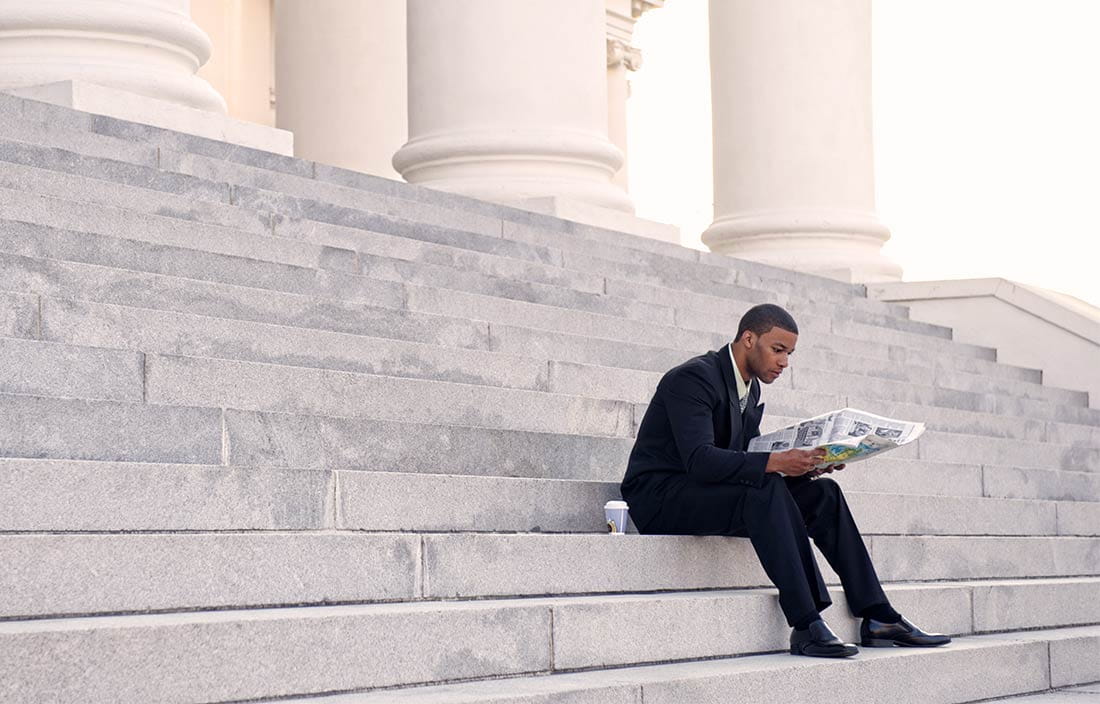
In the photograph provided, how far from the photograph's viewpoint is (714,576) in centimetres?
1540

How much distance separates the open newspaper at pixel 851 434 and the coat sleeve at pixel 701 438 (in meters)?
0.42

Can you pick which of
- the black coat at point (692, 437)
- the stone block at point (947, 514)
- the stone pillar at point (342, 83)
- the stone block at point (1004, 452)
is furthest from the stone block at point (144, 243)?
the stone pillar at point (342, 83)

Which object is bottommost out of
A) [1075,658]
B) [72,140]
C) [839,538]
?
[1075,658]

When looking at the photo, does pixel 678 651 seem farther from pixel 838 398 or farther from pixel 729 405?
pixel 838 398

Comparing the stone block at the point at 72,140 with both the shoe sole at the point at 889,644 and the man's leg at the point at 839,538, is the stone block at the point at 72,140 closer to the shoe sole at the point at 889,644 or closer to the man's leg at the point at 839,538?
the man's leg at the point at 839,538

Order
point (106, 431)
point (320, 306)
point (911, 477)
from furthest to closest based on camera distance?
point (911, 477) → point (320, 306) → point (106, 431)

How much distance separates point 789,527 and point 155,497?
5408mm

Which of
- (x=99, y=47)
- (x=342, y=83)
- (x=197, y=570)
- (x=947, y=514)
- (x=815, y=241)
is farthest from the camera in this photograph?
(x=342, y=83)

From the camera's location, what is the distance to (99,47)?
22.8 m

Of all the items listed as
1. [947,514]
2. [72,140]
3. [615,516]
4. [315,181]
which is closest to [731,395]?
[615,516]

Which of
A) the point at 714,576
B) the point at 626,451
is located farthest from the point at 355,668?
the point at 626,451

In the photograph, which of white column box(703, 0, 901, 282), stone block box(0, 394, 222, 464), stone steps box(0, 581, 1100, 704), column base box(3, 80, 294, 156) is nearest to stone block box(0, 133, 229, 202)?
column base box(3, 80, 294, 156)

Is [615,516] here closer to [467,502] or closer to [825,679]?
[467,502]

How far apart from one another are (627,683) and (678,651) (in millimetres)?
1803
